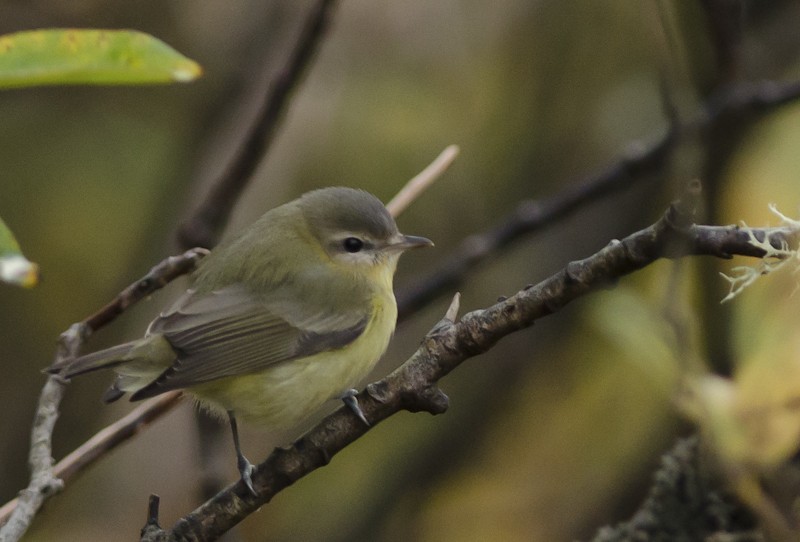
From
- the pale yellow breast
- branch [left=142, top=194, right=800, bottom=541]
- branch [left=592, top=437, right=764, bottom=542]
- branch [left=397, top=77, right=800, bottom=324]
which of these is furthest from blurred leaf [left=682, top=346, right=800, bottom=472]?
branch [left=397, top=77, right=800, bottom=324]

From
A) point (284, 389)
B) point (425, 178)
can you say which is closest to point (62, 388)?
point (284, 389)

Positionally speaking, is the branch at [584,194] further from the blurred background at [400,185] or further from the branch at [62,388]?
the branch at [62,388]

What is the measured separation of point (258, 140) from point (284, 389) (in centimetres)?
71

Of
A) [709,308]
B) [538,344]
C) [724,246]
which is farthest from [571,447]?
[724,246]

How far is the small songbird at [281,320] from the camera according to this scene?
267cm

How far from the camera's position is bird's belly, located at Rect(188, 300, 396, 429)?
276cm

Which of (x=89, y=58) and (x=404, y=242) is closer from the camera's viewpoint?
(x=89, y=58)

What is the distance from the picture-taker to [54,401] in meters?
2.01

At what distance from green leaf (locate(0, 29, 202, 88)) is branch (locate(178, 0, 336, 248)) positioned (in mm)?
1086

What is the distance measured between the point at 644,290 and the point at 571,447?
677 millimetres

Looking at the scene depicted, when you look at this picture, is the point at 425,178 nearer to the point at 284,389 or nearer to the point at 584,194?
the point at 284,389

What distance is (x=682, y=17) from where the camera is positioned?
13.2ft

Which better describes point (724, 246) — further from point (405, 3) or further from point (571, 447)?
point (405, 3)

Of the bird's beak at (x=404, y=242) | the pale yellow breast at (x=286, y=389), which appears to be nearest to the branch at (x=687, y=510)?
the pale yellow breast at (x=286, y=389)
